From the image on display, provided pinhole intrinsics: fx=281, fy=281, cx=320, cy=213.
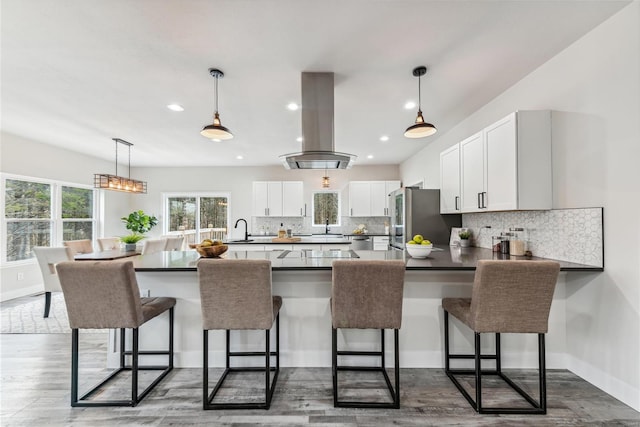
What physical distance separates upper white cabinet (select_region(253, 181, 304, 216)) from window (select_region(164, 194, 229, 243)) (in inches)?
39.1

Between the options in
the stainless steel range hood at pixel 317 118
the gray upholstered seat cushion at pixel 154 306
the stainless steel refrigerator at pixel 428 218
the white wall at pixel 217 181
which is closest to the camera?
the gray upholstered seat cushion at pixel 154 306

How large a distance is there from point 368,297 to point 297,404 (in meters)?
0.87

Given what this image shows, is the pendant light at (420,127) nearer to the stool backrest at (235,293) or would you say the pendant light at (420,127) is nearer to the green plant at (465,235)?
the green plant at (465,235)

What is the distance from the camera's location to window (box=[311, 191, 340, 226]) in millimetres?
7043

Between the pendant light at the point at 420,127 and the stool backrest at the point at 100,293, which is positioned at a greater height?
the pendant light at the point at 420,127

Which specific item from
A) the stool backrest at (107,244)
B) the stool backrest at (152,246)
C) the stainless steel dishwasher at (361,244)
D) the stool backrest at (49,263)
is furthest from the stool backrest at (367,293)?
the stool backrest at (107,244)

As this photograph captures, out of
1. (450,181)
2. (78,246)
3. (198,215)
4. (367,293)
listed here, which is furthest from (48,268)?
(450,181)

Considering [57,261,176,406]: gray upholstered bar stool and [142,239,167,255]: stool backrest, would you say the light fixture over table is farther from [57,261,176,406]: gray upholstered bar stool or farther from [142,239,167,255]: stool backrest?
[57,261,176,406]: gray upholstered bar stool

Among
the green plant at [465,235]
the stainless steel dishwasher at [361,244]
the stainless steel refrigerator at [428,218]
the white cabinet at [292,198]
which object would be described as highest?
the white cabinet at [292,198]

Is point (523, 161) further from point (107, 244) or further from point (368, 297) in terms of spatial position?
point (107, 244)

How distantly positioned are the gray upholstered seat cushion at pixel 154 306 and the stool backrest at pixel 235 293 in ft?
1.51

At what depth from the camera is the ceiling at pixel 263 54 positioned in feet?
5.82

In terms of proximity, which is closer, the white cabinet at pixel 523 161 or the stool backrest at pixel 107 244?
the white cabinet at pixel 523 161

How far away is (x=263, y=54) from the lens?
87.4 inches
